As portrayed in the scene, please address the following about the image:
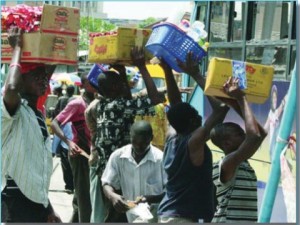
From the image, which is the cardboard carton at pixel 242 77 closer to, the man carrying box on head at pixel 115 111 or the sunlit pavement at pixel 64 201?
the sunlit pavement at pixel 64 201

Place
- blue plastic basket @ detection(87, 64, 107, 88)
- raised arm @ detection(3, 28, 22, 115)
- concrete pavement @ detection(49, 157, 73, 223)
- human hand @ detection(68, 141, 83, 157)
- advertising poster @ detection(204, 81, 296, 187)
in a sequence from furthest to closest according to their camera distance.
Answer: concrete pavement @ detection(49, 157, 73, 223) → human hand @ detection(68, 141, 83, 157) → blue plastic basket @ detection(87, 64, 107, 88) → advertising poster @ detection(204, 81, 296, 187) → raised arm @ detection(3, 28, 22, 115)

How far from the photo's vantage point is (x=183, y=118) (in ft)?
16.8

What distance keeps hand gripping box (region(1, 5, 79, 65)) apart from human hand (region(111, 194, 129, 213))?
1.16 m

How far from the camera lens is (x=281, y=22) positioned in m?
6.72

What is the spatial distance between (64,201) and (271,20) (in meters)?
5.00

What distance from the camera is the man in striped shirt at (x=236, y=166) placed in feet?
15.4

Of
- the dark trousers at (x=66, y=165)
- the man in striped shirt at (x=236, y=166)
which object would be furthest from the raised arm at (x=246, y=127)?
the dark trousers at (x=66, y=165)

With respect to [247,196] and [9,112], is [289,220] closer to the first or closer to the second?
[247,196]

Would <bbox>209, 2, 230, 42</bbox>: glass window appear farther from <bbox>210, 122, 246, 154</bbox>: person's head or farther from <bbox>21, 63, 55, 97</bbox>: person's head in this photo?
<bbox>21, 63, 55, 97</bbox>: person's head

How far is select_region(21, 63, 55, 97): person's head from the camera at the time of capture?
494 centimetres

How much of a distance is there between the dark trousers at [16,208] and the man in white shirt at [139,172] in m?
1.07

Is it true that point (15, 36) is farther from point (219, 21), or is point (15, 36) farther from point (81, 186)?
point (219, 21)

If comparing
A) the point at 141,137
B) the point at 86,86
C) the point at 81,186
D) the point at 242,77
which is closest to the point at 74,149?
the point at 81,186

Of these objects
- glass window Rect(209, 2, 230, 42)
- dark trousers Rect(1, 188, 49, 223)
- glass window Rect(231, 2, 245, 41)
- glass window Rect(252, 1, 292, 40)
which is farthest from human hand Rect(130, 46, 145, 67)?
glass window Rect(209, 2, 230, 42)
